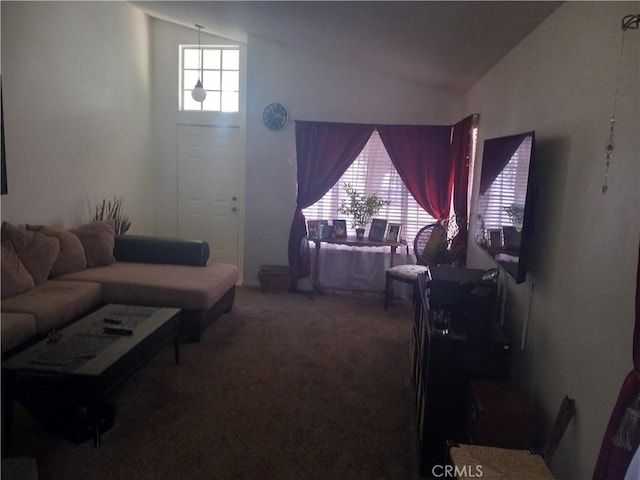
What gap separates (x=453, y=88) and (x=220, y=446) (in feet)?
13.2

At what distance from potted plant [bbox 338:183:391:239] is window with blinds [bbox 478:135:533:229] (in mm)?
2101

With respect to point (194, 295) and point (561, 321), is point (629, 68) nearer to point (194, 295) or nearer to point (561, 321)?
point (561, 321)

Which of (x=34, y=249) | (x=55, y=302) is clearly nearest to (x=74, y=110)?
(x=34, y=249)

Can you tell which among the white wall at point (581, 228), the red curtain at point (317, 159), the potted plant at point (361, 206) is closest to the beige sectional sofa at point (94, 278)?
the red curtain at point (317, 159)

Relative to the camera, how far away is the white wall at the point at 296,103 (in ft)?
17.0

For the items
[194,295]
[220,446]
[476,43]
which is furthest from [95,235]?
[476,43]

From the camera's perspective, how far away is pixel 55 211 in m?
4.35

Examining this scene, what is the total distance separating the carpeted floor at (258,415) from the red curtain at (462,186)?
1.06m

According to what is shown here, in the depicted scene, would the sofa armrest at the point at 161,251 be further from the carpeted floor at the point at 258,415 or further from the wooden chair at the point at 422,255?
the wooden chair at the point at 422,255

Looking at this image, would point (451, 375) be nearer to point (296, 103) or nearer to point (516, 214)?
point (516, 214)

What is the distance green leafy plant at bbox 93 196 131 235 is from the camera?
4.96 m

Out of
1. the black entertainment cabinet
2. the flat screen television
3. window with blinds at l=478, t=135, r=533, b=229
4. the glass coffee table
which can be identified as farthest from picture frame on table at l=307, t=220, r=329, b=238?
the black entertainment cabinet

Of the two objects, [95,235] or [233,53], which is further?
[233,53]

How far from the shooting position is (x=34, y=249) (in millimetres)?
3543
